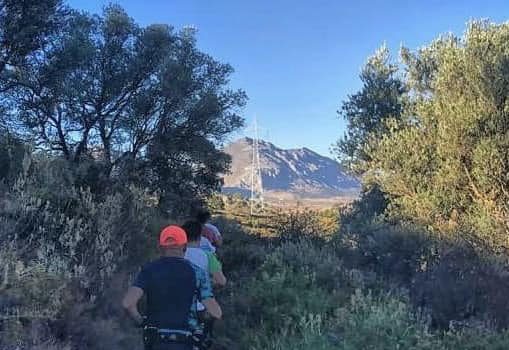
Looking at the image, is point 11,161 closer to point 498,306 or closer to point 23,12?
point 23,12

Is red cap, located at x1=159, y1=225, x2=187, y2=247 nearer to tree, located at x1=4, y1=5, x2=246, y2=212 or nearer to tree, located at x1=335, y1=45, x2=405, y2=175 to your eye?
tree, located at x1=4, y1=5, x2=246, y2=212

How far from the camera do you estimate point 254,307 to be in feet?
28.9

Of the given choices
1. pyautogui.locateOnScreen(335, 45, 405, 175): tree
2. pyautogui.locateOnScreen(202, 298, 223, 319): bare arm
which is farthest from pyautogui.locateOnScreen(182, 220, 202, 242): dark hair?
pyautogui.locateOnScreen(335, 45, 405, 175): tree

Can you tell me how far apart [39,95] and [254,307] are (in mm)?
10165

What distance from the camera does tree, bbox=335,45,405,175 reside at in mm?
23922

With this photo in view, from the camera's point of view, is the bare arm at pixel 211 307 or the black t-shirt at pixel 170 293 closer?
the black t-shirt at pixel 170 293

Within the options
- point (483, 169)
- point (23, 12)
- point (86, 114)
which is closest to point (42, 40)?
point (23, 12)

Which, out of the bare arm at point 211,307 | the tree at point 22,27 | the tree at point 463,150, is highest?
the tree at point 22,27

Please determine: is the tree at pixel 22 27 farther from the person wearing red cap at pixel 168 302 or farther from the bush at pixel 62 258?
the person wearing red cap at pixel 168 302

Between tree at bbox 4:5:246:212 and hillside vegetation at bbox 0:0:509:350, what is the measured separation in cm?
5

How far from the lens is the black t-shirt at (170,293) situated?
4355mm

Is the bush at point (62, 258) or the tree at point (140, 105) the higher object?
the tree at point (140, 105)

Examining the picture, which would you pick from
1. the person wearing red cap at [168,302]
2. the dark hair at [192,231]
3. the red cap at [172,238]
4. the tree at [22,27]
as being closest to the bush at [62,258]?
the dark hair at [192,231]

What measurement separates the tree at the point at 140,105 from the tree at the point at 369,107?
269 inches
